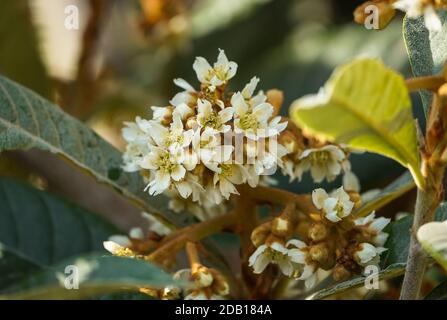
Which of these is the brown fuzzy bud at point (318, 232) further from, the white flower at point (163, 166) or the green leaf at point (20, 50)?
the green leaf at point (20, 50)

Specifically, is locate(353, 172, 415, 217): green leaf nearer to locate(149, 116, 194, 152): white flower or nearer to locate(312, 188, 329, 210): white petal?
locate(312, 188, 329, 210): white petal

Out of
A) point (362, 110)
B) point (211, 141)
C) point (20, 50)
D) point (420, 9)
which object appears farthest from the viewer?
point (20, 50)

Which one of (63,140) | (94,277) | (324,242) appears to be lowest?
(94,277)

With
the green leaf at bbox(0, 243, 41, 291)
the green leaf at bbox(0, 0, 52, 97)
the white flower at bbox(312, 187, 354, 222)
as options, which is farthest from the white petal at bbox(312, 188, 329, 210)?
the green leaf at bbox(0, 0, 52, 97)

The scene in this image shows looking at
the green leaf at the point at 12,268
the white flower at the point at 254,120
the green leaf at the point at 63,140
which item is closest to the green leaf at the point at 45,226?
the green leaf at the point at 63,140

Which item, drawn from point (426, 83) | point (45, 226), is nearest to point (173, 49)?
point (45, 226)

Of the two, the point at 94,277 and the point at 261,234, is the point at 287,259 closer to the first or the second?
the point at 261,234
